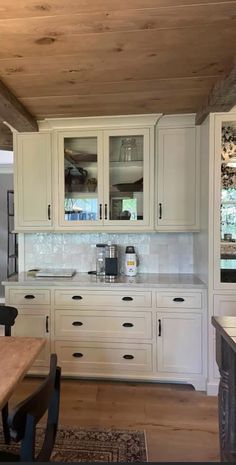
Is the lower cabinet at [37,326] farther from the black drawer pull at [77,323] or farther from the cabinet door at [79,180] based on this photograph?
the cabinet door at [79,180]

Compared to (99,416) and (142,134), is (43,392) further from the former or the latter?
(142,134)

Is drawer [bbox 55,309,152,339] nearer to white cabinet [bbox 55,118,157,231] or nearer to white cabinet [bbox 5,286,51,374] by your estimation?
white cabinet [bbox 5,286,51,374]

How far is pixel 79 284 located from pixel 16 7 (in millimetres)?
1999

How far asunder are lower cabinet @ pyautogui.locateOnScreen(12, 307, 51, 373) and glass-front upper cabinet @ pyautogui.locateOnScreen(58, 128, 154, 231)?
2.77ft

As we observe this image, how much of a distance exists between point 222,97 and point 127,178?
3.54 feet

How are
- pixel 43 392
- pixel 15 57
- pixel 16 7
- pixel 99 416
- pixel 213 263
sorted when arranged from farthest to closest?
1. pixel 213 263
2. pixel 99 416
3. pixel 15 57
4. pixel 16 7
5. pixel 43 392

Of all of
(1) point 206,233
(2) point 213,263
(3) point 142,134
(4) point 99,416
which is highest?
(3) point 142,134

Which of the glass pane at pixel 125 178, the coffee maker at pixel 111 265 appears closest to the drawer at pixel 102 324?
the coffee maker at pixel 111 265

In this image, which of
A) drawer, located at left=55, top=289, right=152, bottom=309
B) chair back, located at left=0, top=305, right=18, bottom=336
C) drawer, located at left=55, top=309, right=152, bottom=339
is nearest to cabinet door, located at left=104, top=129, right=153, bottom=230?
drawer, located at left=55, top=289, right=152, bottom=309

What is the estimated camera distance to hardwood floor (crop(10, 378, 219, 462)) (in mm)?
2021

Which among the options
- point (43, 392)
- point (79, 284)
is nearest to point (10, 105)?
point (79, 284)

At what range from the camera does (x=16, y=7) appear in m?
1.41

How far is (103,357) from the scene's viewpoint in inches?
111

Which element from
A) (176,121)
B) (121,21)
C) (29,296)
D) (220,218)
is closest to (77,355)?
(29,296)
